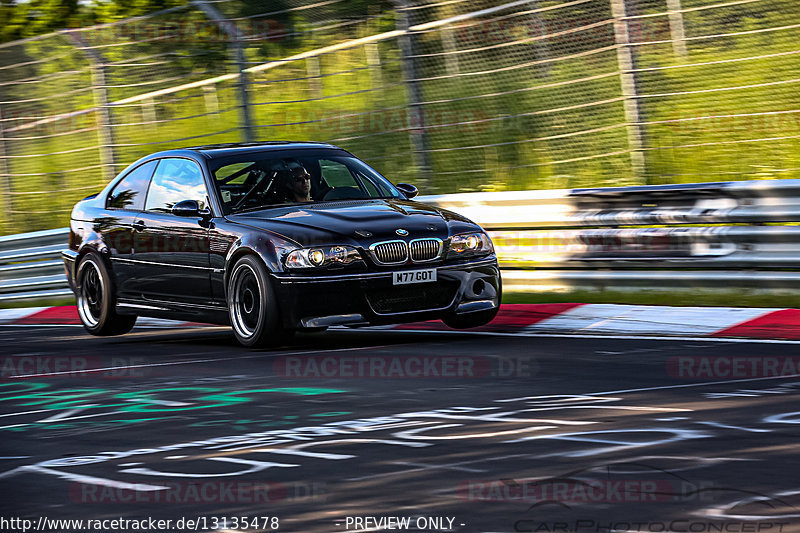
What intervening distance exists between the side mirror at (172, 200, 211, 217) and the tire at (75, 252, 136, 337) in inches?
61.0

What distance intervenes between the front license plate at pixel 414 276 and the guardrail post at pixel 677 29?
13.0 ft

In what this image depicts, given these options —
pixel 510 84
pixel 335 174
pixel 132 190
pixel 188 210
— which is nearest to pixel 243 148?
pixel 335 174

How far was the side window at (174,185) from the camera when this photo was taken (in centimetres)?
1102

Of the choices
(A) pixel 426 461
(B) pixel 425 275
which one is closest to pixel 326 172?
(B) pixel 425 275

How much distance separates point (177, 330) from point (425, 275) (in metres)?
3.49

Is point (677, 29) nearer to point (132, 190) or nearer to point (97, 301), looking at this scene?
point (132, 190)

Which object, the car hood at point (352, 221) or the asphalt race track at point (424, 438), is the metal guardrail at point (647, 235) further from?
the car hood at point (352, 221)

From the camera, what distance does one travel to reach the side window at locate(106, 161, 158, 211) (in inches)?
464

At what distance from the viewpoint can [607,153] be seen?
45.0 ft

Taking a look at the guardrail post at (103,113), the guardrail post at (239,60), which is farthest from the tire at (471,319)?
the guardrail post at (103,113)

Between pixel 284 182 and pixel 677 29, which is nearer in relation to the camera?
pixel 284 182

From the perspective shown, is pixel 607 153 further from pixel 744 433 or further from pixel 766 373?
pixel 744 433

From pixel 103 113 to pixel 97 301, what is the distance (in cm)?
539

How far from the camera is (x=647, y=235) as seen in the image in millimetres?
11438
